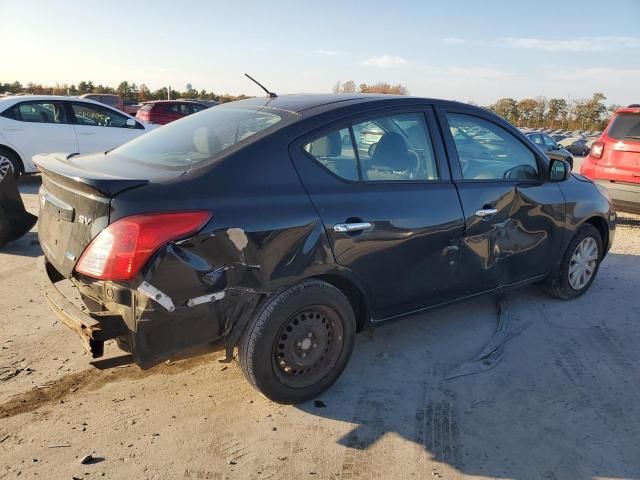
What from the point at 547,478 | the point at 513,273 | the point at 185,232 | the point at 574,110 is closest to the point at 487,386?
the point at 547,478

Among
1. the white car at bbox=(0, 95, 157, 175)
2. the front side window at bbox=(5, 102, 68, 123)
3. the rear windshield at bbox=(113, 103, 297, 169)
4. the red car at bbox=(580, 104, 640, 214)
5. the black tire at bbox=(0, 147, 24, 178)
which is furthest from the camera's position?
the front side window at bbox=(5, 102, 68, 123)

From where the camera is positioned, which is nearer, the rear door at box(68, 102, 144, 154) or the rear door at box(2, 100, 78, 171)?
the rear door at box(2, 100, 78, 171)

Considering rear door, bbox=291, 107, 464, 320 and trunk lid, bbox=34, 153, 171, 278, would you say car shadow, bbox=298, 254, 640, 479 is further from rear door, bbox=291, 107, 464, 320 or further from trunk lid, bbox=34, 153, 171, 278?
trunk lid, bbox=34, 153, 171, 278

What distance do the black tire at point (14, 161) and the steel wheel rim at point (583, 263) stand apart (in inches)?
321

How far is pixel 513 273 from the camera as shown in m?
4.00

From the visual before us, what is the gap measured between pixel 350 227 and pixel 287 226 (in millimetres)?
402

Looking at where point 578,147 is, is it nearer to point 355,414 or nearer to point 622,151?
point 622,151

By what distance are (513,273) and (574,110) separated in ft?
155

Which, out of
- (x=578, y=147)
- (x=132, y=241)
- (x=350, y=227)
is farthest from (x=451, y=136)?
(x=578, y=147)

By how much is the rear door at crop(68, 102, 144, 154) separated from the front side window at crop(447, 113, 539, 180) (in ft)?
24.1

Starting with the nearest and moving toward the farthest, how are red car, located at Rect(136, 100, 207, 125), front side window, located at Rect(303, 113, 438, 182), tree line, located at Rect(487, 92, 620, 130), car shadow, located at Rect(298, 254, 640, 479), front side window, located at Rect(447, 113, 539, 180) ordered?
car shadow, located at Rect(298, 254, 640, 479), front side window, located at Rect(303, 113, 438, 182), front side window, located at Rect(447, 113, 539, 180), red car, located at Rect(136, 100, 207, 125), tree line, located at Rect(487, 92, 620, 130)

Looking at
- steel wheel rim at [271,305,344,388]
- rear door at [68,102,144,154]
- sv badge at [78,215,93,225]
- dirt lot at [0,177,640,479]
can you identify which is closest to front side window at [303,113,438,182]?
steel wheel rim at [271,305,344,388]

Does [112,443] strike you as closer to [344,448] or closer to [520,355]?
[344,448]

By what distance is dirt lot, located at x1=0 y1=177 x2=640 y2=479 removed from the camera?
255cm
